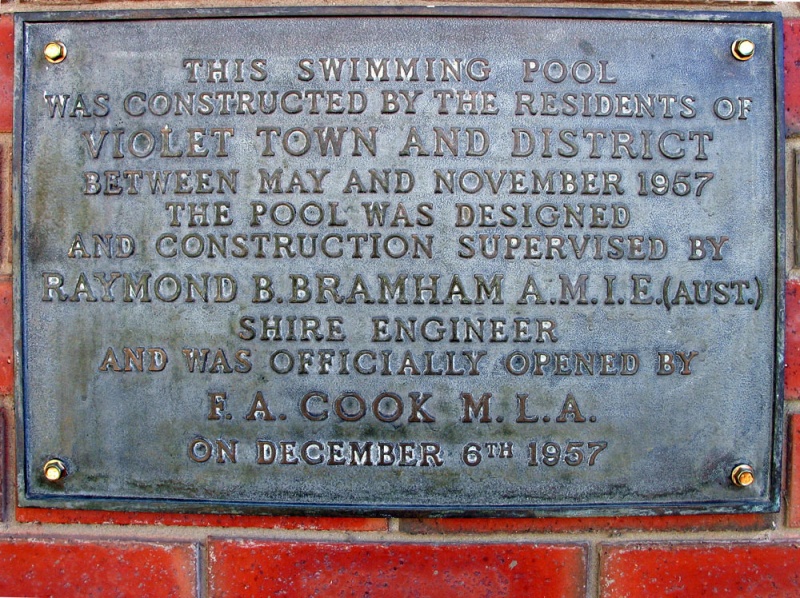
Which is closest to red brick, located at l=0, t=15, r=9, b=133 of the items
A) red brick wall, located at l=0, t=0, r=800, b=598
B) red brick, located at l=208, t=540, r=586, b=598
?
red brick wall, located at l=0, t=0, r=800, b=598

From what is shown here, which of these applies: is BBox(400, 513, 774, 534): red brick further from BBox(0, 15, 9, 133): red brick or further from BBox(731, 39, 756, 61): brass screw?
→ BBox(0, 15, 9, 133): red brick

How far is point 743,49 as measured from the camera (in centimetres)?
109

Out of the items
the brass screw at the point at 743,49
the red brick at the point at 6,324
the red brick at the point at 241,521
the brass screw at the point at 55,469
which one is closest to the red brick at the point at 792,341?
the brass screw at the point at 743,49

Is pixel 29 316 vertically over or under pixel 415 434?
over

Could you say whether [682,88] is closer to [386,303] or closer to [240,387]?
[386,303]

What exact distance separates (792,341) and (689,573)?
0.48 metres

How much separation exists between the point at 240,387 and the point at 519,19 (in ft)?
2.77

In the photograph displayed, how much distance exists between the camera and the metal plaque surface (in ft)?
3.56

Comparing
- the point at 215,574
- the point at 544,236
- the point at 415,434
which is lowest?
the point at 215,574

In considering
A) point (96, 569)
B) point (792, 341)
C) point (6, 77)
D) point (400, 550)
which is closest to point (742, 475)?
point (792, 341)

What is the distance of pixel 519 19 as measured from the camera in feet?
3.60

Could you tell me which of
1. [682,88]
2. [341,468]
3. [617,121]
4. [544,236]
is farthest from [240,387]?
[682,88]

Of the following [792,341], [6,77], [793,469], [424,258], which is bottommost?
[793,469]

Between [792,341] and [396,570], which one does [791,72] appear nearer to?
[792,341]
